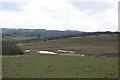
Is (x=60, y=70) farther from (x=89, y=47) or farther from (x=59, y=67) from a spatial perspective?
(x=89, y=47)

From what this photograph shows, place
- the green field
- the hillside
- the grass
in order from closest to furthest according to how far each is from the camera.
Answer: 1. the grass
2. the green field
3. the hillside

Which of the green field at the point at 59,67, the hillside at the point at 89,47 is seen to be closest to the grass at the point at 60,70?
the green field at the point at 59,67

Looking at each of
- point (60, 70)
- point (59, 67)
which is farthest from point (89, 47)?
point (60, 70)

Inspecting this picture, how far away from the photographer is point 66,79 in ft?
95.6

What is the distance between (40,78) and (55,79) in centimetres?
143

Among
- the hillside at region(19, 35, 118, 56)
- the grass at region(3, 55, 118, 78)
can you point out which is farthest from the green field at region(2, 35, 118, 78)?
the hillside at region(19, 35, 118, 56)

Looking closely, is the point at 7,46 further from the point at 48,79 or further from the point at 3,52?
the point at 48,79

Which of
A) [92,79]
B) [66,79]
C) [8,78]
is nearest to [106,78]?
[92,79]

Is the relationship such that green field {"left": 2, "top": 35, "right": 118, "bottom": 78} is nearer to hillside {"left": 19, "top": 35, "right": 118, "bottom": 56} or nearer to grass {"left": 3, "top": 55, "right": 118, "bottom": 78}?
grass {"left": 3, "top": 55, "right": 118, "bottom": 78}

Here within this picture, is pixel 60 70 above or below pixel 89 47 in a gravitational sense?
below

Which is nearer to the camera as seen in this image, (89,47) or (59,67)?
(59,67)

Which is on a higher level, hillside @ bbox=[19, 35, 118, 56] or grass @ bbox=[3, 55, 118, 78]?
hillside @ bbox=[19, 35, 118, 56]

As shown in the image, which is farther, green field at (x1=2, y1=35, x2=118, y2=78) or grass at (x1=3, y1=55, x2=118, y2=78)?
green field at (x1=2, y1=35, x2=118, y2=78)

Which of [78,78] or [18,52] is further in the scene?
[18,52]
